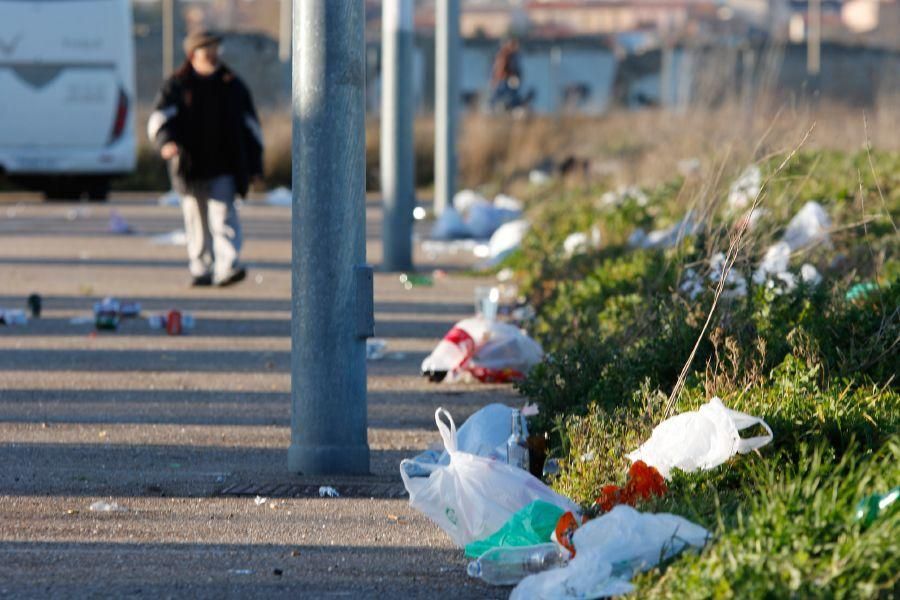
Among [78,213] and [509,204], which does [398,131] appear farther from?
[78,213]

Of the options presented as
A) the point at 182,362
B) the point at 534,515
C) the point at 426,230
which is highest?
the point at 534,515

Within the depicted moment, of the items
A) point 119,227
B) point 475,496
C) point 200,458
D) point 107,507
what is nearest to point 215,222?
point 200,458

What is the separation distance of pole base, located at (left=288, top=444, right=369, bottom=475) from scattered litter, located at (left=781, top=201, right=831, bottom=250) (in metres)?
4.80

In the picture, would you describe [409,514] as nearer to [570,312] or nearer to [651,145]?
[570,312]

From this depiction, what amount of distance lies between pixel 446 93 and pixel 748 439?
48.0 ft

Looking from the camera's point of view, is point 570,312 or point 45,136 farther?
point 45,136

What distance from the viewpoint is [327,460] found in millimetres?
6535

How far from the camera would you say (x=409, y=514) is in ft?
19.6

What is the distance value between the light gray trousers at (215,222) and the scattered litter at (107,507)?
6.51 metres

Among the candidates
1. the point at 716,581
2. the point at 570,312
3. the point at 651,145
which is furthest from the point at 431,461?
the point at 651,145

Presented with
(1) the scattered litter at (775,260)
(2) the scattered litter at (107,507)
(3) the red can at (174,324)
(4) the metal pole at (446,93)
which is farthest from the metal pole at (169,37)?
(2) the scattered litter at (107,507)

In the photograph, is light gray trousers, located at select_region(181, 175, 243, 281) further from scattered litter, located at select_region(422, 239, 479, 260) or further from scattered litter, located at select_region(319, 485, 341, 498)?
scattered litter, located at select_region(319, 485, 341, 498)

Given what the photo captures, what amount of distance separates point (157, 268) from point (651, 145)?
1003cm

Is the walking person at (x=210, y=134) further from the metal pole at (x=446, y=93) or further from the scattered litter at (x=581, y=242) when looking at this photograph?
the metal pole at (x=446, y=93)
